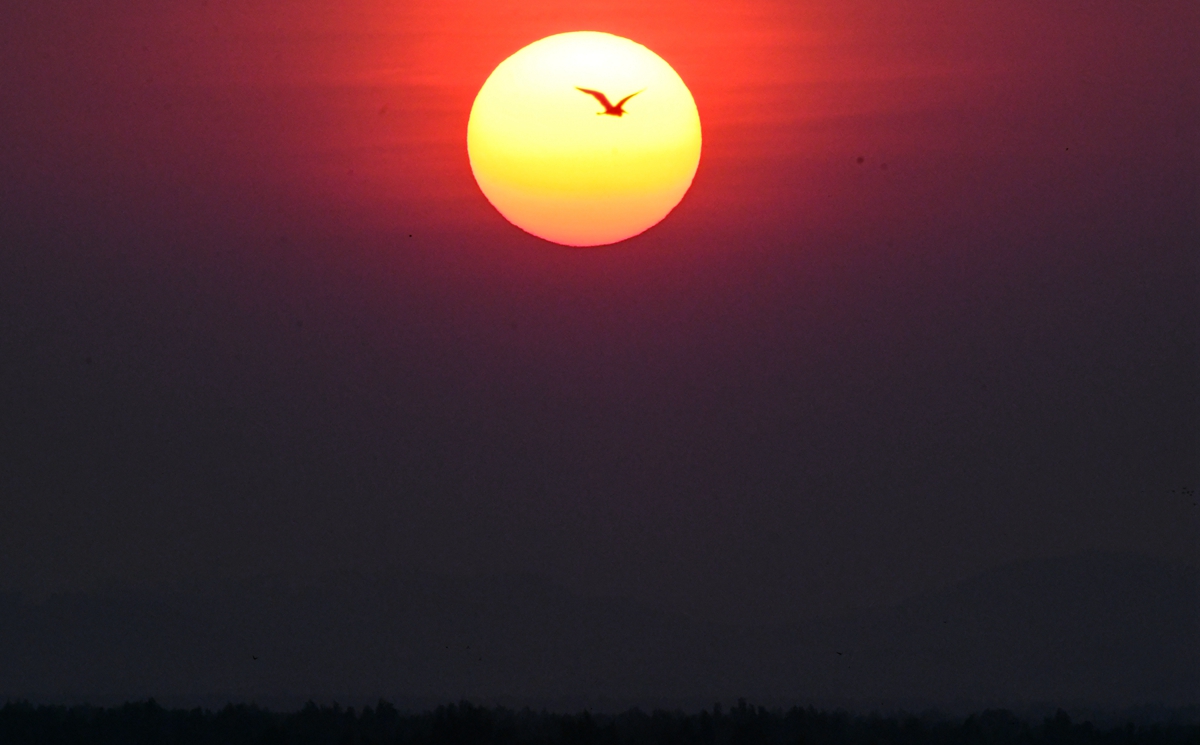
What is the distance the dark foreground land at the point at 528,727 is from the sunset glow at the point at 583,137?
3.29m

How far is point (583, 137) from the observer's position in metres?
5.24

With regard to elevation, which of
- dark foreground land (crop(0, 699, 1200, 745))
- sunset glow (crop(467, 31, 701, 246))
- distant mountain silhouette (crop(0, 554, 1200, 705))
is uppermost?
sunset glow (crop(467, 31, 701, 246))

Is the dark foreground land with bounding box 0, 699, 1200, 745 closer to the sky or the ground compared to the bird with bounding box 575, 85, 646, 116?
closer to the ground

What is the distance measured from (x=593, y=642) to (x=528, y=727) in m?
0.74

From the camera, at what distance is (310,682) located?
7.54m

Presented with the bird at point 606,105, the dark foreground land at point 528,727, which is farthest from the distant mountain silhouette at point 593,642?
the bird at point 606,105

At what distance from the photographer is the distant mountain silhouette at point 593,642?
748cm

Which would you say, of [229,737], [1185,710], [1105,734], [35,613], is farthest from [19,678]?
[1185,710]

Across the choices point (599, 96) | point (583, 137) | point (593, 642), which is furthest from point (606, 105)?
point (593, 642)

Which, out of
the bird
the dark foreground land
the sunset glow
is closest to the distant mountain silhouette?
the dark foreground land

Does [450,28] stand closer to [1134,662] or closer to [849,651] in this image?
[849,651]

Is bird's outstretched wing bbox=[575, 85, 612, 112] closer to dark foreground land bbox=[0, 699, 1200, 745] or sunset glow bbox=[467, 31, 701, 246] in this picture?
sunset glow bbox=[467, 31, 701, 246]

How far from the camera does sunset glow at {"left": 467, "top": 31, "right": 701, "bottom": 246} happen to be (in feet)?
17.3

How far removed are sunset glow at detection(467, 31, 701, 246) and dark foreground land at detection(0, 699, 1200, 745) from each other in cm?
329
